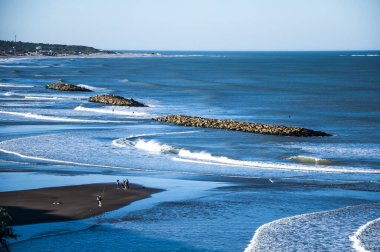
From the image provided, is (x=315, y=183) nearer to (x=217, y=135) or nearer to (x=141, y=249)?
(x=141, y=249)

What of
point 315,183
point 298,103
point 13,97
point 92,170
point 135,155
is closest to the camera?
point 315,183

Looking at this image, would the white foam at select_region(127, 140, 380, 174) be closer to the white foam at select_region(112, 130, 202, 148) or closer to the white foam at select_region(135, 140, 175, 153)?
the white foam at select_region(135, 140, 175, 153)

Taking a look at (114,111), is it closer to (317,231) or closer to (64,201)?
(64,201)

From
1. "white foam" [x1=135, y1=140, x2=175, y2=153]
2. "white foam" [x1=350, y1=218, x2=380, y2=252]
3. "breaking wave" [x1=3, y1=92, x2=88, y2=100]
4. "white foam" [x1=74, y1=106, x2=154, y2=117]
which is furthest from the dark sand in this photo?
"breaking wave" [x1=3, y1=92, x2=88, y2=100]

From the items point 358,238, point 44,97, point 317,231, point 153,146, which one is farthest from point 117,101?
point 358,238

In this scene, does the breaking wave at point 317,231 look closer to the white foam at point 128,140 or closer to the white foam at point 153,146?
the white foam at point 153,146

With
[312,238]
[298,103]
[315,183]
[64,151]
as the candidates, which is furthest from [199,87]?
[312,238]
